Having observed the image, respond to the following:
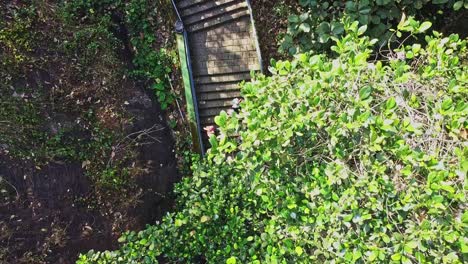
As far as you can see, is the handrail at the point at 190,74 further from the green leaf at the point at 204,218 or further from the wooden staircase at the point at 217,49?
the green leaf at the point at 204,218

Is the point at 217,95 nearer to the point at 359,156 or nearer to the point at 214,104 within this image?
the point at 214,104

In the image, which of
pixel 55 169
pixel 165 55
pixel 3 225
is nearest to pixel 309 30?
pixel 165 55

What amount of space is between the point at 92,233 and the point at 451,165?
4573 mm

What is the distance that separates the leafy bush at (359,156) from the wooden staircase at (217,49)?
2.53m

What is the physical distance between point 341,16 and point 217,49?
6.70ft

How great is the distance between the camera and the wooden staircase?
5.91 m

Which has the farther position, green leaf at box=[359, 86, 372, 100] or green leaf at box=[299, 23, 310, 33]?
green leaf at box=[299, 23, 310, 33]

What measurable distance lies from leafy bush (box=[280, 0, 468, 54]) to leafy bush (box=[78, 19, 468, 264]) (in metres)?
1.24

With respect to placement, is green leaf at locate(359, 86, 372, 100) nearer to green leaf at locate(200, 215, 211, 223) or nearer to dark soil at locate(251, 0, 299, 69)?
green leaf at locate(200, 215, 211, 223)

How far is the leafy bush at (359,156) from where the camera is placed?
8.28 feet

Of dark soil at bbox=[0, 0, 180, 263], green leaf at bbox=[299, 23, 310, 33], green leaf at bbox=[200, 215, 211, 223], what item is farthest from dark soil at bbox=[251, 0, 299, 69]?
green leaf at bbox=[200, 215, 211, 223]

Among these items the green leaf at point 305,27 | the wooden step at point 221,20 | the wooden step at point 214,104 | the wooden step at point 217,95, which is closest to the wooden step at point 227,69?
the wooden step at point 217,95

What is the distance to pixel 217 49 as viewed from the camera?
19.6 feet

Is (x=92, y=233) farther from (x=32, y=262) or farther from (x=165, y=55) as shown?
(x=165, y=55)
